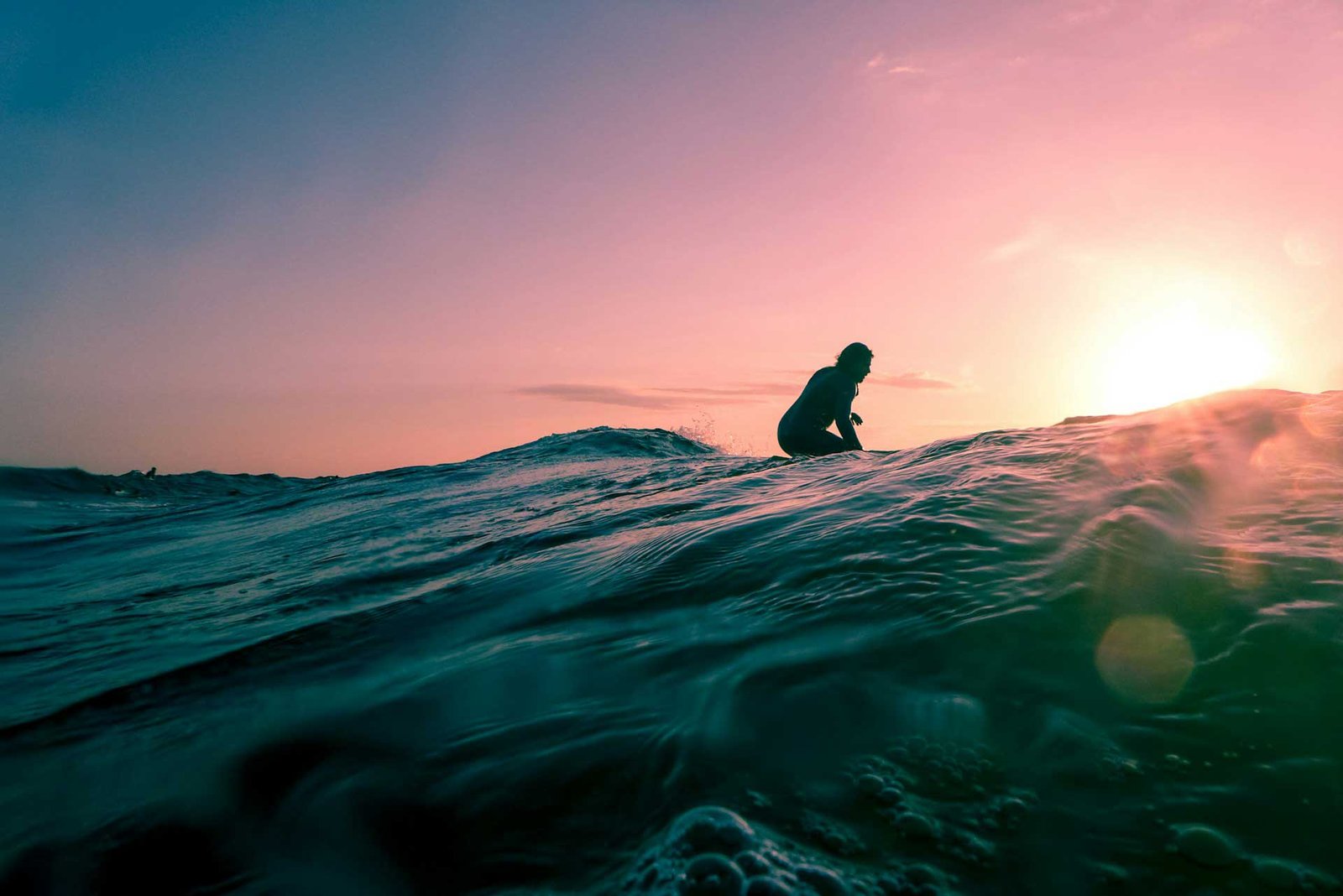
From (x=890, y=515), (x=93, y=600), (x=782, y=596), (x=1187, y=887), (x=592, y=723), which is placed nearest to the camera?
(x=1187, y=887)

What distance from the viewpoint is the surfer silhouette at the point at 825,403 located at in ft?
34.6

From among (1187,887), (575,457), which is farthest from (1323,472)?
(575,457)

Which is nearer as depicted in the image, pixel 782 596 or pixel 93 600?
pixel 782 596

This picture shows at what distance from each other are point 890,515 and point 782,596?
98cm

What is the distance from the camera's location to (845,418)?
10.4 m

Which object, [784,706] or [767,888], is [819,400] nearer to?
[784,706]

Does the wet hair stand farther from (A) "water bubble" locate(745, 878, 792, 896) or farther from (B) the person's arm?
(A) "water bubble" locate(745, 878, 792, 896)

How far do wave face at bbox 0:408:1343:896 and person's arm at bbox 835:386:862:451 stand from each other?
A: 19.3ft

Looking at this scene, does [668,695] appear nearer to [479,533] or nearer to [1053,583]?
[1053,583]

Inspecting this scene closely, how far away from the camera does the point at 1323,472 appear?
10.4 ft

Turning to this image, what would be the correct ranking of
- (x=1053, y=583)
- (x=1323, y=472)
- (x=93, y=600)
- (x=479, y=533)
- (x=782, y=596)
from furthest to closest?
1. (x=479, y=533)
2. (x=93, y=600)
3. (x=1323, y=472)
4. (x=782, y=596)
5. (x=1053, y=583)

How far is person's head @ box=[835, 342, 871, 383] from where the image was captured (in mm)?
10742

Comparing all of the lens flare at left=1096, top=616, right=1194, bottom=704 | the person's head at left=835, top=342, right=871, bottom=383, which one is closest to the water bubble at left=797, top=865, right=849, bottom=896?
the lens flare at left=1096, top=616, right=1194, bottom=704

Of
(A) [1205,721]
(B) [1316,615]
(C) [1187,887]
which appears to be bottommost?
(C) [1187,887]
